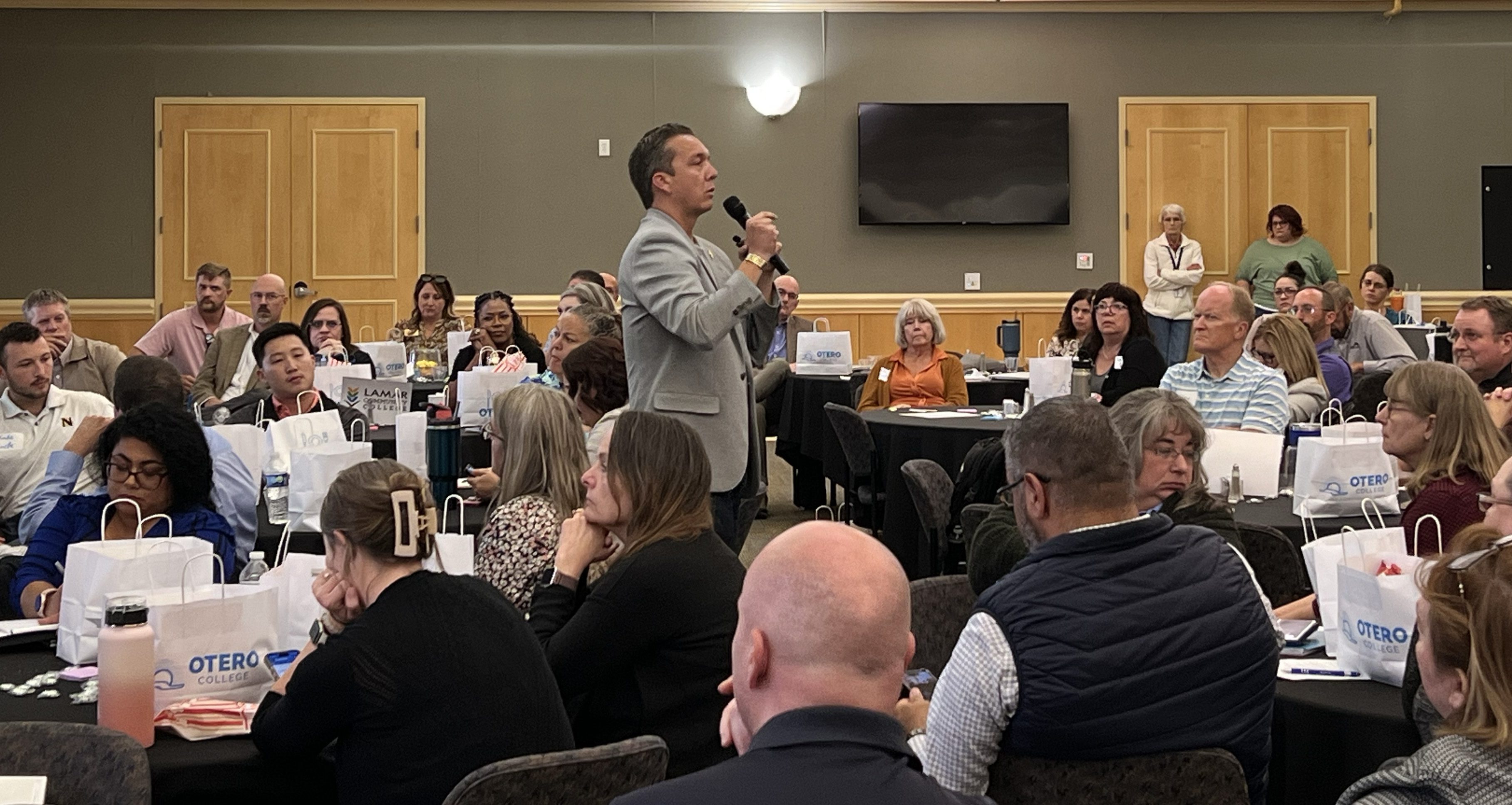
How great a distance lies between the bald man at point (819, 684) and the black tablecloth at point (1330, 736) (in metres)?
1.31

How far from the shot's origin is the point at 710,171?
3926mm

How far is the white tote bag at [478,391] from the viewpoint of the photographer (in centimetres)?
573

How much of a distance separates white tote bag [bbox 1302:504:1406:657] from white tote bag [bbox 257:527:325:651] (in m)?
1.91

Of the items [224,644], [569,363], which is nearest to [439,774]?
[224,644]

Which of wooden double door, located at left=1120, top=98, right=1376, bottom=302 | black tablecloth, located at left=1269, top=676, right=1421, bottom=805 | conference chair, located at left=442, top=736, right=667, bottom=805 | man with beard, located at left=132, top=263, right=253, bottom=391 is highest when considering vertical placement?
wooden double door, located at left=1120, top=98, right=1376, bottom=302

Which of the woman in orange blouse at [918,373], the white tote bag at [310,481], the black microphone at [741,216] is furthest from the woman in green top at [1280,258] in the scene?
the white tote bag at [310,481]

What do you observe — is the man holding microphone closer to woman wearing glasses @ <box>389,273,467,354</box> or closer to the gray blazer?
the gray blazer

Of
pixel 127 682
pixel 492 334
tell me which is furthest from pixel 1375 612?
pixel 492 334

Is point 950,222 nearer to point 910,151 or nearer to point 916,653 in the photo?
point 910,151

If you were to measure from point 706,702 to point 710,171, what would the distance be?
1638mm

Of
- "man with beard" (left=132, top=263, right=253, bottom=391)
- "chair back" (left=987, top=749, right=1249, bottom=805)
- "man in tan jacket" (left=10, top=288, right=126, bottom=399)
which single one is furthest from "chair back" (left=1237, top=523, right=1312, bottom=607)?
"man with beard" (left=132, top=263, right=253, bottom=391)

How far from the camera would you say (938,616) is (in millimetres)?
3039

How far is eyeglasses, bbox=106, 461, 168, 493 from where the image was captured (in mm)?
3629

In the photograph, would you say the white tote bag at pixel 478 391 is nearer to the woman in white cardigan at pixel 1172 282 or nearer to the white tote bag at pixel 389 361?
the white tote bag at pixel 389 361
